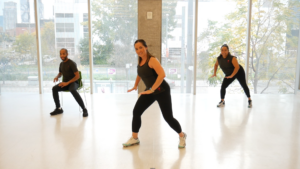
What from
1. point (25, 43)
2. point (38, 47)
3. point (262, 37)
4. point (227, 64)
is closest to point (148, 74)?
point (227, 64)

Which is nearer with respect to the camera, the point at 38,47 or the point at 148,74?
the point at 148,74

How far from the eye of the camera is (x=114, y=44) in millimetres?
6797

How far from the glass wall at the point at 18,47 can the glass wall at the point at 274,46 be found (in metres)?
5.99

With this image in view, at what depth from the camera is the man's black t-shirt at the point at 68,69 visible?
4539mm

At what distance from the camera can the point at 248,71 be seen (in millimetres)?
6918

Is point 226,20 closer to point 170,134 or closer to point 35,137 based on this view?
point 170,134

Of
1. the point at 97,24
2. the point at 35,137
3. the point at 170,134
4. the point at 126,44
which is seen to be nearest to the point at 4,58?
the point at 97,24

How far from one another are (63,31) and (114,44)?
1.40 m

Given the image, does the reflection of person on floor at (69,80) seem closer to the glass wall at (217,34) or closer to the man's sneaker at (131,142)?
the man's sneaker at (131,142)

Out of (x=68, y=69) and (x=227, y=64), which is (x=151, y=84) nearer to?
(x=68, y=69)

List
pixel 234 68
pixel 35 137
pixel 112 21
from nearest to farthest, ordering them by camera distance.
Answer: pixel 35 137 < pixel 234 68 < pixel 112 21

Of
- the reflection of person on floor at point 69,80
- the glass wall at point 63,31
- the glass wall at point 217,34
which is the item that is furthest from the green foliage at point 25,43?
the glass wall at point 217,34

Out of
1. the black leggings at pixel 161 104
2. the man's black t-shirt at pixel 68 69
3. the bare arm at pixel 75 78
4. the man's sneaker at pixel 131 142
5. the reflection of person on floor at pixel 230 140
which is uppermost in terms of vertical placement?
the man's black t-shirt at pixel 68 69

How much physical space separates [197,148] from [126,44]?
4351 millimetres
